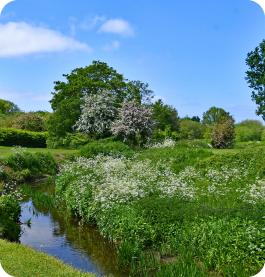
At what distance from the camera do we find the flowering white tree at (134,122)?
24.2m

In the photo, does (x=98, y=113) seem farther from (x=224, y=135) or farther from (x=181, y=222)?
(x=181, y=222)

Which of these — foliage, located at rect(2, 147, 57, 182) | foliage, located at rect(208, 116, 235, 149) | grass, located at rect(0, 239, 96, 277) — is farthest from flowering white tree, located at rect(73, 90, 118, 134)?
grass, located at rect(0, 239, 96, 277)

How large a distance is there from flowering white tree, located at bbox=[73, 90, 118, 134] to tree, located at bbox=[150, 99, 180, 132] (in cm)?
808

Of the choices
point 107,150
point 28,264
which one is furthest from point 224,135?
point 28,264

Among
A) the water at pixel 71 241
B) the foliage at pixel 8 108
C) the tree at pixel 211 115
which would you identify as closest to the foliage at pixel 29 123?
the foliage at pixel 8 108

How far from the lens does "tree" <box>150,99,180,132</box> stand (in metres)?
37.8

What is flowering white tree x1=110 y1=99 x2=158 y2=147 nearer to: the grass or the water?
the water

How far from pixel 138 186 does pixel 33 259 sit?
4.21 meters

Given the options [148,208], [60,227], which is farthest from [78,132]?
[148,208]

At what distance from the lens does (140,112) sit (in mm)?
24344

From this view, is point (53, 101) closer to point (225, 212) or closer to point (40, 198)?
point (40, 198)

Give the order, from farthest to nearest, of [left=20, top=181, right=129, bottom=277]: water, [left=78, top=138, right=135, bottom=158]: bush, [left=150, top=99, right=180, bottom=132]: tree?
[left=150, top=99, right=180, bottom=132]: tree < [left=78, top=138, right=135, bottom=158]: bush < [left=20, top=181, right=129, bottom=277]: water

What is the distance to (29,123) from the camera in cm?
3944

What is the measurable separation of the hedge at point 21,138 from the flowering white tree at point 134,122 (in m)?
11.9
